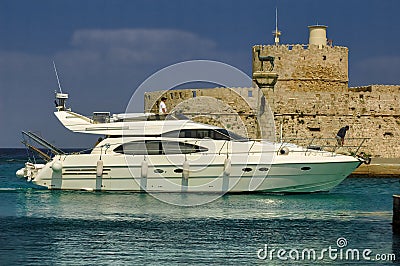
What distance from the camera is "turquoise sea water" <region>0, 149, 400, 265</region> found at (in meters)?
12.9

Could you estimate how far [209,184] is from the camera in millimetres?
19656

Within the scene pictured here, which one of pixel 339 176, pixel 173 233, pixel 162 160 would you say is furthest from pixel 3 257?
pixel 339 176

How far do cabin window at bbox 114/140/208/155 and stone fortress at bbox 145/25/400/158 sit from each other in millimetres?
11042

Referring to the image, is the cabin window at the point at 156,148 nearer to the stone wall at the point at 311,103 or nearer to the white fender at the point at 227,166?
the white fender at the point at 227,166

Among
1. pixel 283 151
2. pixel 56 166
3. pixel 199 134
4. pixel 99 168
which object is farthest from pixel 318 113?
pixel 56 166

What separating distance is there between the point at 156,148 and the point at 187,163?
Result: 3.17 feet

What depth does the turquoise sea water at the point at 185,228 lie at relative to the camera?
12.9 m

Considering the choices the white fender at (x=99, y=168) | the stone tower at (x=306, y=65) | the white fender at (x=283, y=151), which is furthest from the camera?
the stone tower at (x=306, y=65)

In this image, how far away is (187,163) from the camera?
19.4 metres

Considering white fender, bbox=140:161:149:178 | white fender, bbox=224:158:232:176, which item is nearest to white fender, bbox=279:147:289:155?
white fender, bbox=224:158:232:176

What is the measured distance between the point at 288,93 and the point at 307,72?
190cm

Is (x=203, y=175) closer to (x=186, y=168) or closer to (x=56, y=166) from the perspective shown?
(x=186, y=168)

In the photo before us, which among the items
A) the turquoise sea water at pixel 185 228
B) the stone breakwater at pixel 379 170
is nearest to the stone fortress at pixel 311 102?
the stone breakwater at pixel 379 170

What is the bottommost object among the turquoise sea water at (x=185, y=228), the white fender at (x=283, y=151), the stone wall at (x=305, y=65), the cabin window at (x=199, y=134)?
the turquoise sea water at (x=185, y=228)
